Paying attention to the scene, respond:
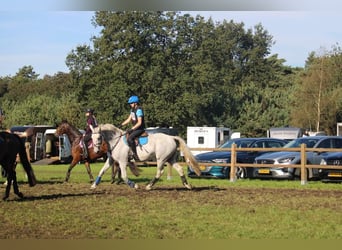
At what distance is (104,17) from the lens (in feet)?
178

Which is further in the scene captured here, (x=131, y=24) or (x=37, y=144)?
(x=131, y=24)

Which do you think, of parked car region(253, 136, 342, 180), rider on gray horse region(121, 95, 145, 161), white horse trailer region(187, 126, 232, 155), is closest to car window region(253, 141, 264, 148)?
parked car region(253, 136, 342, 180)

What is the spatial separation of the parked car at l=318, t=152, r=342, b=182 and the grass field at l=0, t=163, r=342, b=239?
3.86 meters

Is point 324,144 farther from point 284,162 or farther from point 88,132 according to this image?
point 88,132

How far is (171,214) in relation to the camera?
11.0 metres

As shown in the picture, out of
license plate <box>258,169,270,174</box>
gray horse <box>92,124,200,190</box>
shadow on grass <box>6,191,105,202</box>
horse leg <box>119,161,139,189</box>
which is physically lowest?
license plate <box>258,169,270,174</box>

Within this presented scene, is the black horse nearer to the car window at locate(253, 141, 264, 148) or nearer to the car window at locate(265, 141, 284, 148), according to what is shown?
the car window at locate(253, 141, 264, 148)

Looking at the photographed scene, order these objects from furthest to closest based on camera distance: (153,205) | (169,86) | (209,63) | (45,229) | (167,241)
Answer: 1. (209,63)
2. (169,86)
3. (153,205)
4. (45,229)
5. (167,241)

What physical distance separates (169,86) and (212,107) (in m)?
10.4

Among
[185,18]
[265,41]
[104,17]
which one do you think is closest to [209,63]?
[185,18]

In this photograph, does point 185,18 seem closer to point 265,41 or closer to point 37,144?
point 37,144

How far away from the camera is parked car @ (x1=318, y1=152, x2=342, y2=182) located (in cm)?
1992

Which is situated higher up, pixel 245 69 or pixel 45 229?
pixel 245 69

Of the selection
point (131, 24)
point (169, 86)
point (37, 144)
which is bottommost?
point (37, 144)
